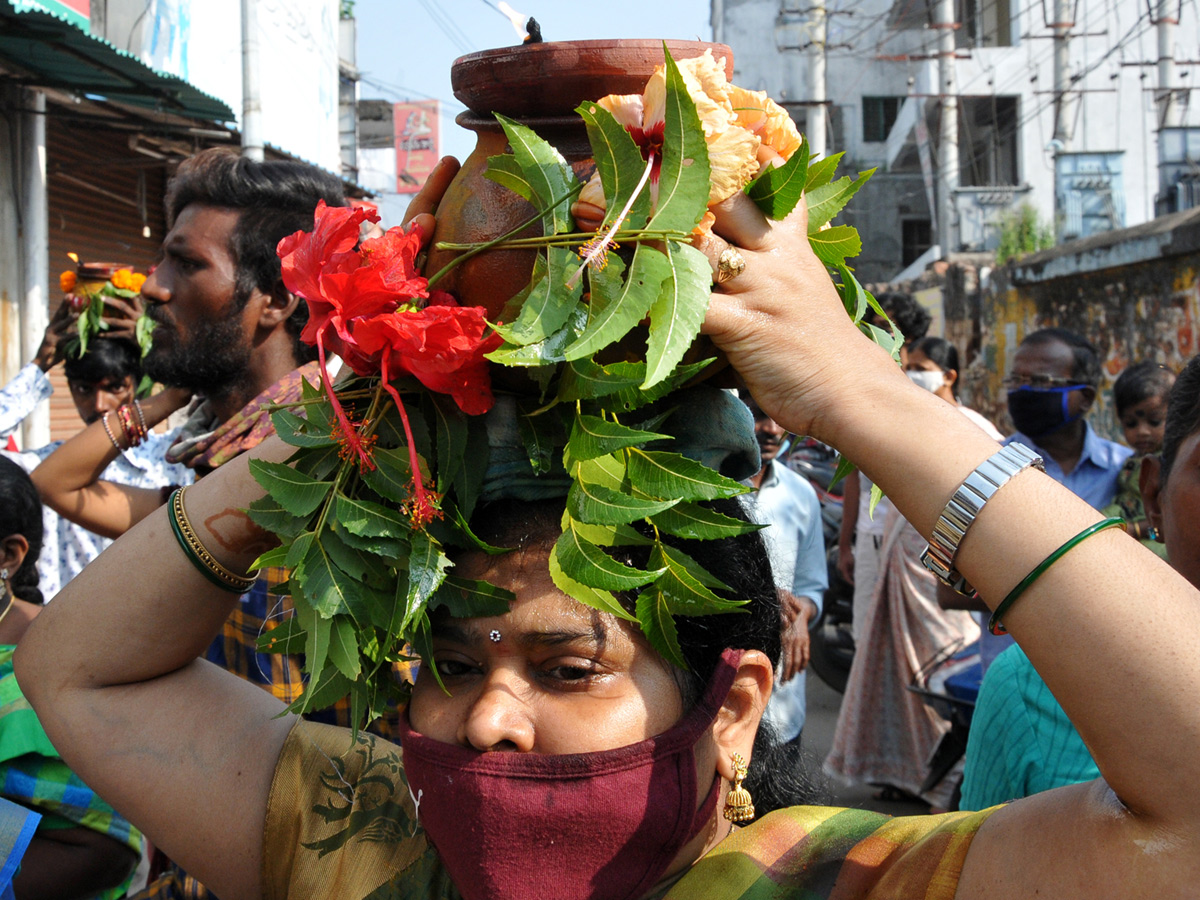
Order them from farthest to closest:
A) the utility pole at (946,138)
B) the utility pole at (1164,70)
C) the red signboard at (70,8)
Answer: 1. the utility pole at (946,138)
2. the utility pole at (1164,70)
3. the red signboard at (70,8)

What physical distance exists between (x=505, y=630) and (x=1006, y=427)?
12462 mm

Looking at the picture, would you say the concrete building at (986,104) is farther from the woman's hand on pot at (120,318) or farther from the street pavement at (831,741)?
the woman's hand on pot at (120,318)

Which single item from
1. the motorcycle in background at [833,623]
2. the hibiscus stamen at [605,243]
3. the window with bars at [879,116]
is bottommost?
the motorcycle in background at [833,623]

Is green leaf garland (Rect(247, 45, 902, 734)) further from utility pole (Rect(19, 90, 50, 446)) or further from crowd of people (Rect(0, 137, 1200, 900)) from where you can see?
utility pole (Rect(19, 90, 50, 446))

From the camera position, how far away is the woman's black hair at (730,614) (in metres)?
1.68

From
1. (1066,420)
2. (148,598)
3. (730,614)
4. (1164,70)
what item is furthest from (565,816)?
(1164,70)

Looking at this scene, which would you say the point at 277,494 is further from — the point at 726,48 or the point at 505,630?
the point at 726,48

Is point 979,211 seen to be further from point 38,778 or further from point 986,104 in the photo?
point 38,778

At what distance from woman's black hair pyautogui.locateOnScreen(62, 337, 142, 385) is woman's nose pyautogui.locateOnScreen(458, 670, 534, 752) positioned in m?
3.90

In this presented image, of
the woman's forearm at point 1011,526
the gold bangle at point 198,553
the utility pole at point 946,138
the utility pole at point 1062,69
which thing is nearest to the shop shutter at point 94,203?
the gold bangle at point 198,553

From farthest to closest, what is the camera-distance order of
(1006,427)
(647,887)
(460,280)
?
(1006,427) → (647,887) → (460,280)

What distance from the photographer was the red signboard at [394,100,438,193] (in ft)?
73.9

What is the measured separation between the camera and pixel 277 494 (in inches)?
60.4

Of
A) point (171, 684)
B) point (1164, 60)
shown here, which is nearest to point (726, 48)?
point (171, 684)
